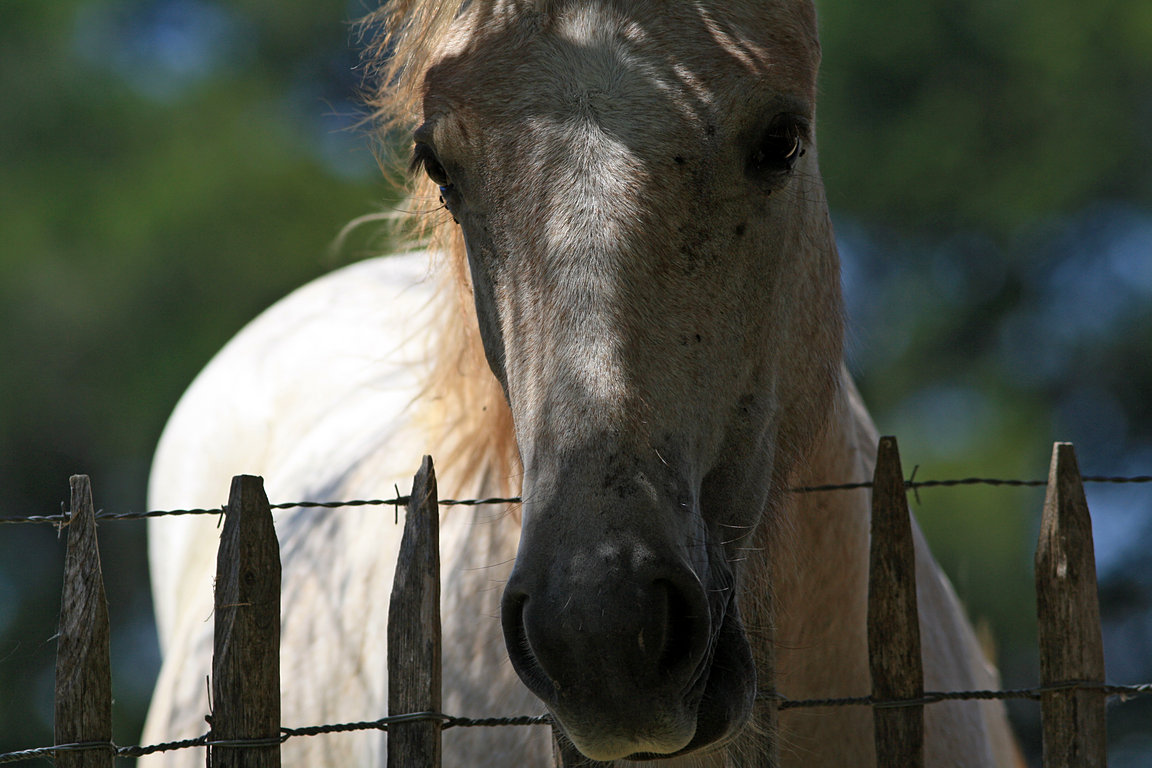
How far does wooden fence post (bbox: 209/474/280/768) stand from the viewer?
177cm

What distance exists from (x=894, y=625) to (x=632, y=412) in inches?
31.6

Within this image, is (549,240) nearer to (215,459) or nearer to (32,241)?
(215,459)

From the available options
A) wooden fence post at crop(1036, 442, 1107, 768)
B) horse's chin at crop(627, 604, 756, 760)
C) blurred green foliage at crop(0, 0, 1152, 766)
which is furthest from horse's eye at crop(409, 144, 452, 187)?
blurred green foliage at crop(0, 0, 1152, 766)

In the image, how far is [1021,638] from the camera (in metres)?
10.6

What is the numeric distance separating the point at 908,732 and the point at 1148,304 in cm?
1082

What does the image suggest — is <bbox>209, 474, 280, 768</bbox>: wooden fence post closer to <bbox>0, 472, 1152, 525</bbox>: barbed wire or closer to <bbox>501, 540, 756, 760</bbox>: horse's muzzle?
<bbox>0, 472, 1152, 525</bbox>: barbed wire

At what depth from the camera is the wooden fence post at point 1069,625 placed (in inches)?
73.5

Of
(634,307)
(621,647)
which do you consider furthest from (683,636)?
(634,307)

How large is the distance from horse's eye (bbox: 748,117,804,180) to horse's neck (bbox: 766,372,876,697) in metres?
0.63

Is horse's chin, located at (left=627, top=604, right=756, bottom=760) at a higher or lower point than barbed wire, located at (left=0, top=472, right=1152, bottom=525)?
lower

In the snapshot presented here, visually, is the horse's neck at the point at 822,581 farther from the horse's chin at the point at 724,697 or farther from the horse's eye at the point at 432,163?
the horse's eye at the point at 432,163

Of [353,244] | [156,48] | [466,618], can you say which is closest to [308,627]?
[466,618]

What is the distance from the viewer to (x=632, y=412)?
4.89 feet

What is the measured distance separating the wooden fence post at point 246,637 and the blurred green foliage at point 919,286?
9.20m
